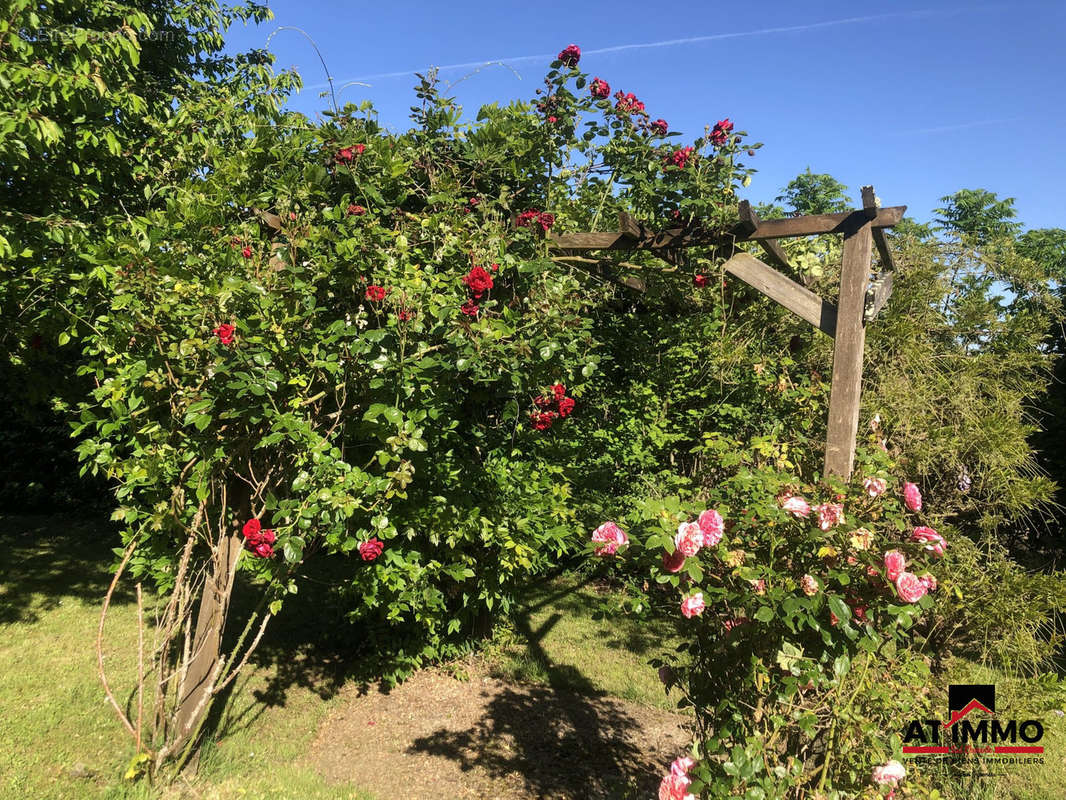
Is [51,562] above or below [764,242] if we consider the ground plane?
below

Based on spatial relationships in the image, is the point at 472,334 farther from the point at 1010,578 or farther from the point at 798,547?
the point at 1010,578

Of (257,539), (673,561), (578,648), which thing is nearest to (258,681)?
(257,539)

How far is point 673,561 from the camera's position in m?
2.20

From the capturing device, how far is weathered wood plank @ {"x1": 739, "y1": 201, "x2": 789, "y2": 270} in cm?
336

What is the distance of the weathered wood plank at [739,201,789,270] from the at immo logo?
8.48 ft

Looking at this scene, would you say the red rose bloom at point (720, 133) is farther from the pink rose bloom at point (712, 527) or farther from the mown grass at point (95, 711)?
the mown grass at point (95, 711)

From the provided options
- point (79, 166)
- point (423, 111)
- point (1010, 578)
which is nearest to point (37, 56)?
point (79, 166)

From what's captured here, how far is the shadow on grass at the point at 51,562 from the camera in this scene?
224 inches

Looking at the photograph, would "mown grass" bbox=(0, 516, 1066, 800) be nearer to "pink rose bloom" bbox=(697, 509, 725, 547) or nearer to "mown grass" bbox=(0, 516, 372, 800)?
"mown grass" bbox=(0, 516, 372, 800)

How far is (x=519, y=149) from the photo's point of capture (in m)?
3.87

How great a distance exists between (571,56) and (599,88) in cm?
24

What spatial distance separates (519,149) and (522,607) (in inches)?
162

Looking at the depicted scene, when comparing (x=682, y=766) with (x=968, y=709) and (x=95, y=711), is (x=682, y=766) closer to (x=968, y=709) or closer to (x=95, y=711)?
(x=968, y=709)

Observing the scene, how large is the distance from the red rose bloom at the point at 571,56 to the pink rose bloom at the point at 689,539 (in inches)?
113
